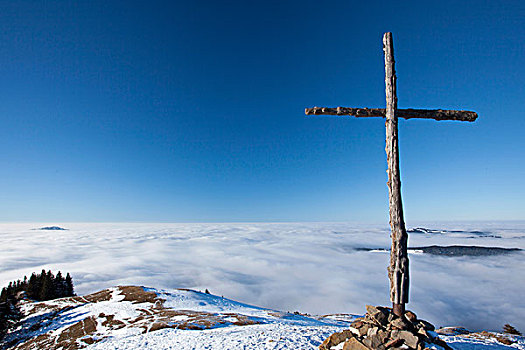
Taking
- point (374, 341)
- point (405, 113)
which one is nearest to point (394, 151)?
point (405, 113)

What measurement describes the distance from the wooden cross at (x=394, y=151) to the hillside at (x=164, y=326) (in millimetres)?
6641

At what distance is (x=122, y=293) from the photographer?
4812cm

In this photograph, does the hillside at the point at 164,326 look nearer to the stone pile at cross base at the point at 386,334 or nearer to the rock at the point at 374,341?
the stone pile at cross base at the point at 386,334

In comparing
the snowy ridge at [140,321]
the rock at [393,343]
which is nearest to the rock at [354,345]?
the rock at [393,343]

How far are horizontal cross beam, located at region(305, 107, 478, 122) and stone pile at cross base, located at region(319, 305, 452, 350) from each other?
8.23 metres

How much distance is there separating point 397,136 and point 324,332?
1332 cm

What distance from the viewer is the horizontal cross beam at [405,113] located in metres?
10.3

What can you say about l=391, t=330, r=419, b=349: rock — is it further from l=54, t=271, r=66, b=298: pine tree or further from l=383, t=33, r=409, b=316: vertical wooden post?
l=54, t=271, r=66, b=298: pine tree

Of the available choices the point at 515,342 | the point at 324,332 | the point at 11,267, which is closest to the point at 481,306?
the point at 515,342

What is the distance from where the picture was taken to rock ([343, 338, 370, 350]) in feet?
28.8

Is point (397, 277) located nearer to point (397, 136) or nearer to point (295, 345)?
point (397, 136)

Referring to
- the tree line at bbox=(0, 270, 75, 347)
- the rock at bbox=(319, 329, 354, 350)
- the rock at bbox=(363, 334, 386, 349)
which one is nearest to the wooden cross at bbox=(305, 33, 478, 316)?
the rock at bbox=(363, 334, 386, 349)

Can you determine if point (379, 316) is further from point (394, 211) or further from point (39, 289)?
point (39, 289)

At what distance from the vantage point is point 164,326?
23250 mm
